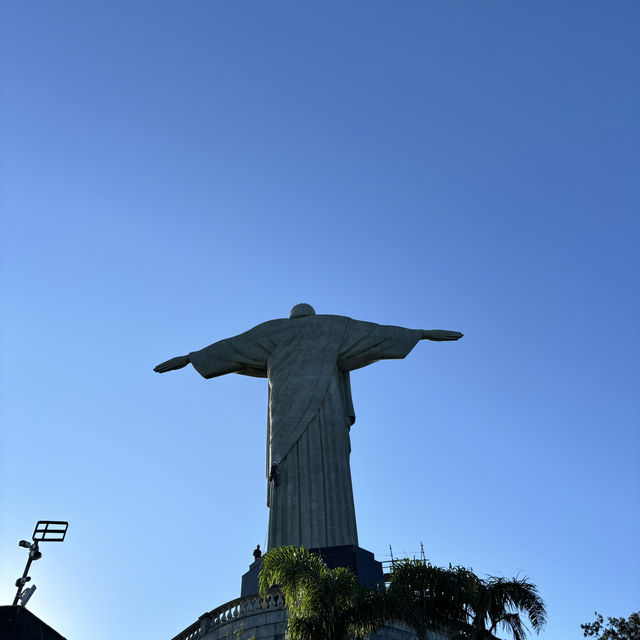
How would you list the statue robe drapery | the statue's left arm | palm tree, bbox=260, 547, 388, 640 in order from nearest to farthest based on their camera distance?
palm tree, bbox=260, 547, 388, 640
the statue robe drapery
the statue's left arm

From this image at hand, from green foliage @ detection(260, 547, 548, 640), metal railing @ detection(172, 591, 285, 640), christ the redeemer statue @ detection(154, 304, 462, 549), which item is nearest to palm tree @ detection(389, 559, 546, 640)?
green foliage @ detection(260, 547, 548, 640)

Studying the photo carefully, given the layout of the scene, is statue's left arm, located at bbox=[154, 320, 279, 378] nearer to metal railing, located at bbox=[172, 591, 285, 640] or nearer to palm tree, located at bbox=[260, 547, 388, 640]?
metal railing, located at bbox=[172, 591, 285, 640]

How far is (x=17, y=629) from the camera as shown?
71.5 ft

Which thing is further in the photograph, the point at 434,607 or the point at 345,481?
the point at 345,481

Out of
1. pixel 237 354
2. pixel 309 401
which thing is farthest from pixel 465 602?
pixel 237 354

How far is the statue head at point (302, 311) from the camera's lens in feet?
90.1

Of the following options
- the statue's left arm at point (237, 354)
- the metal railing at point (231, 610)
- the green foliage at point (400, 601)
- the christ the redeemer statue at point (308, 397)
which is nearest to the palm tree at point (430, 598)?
the green foliage at point (400, 601)

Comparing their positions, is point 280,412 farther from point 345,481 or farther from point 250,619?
point 250,619

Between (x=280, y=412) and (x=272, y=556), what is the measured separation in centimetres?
1044

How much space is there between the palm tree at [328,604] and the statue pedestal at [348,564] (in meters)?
5.40

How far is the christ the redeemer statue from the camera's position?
73.0 ft

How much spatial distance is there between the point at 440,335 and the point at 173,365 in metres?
9.36

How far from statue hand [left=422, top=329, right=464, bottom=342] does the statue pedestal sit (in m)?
9.14

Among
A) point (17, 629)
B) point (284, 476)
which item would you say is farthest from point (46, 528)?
point (284, 476)
